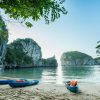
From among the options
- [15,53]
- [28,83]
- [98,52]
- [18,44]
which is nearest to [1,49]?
[15,53]

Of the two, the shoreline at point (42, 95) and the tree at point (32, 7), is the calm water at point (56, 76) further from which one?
the tree at point (32, 7)

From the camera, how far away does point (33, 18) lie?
7.17 m

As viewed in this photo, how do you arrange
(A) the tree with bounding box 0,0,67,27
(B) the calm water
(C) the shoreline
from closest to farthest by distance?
(A) the tree with bounding box 0,0,67,27
(C) the shoreline
(B) the calm water

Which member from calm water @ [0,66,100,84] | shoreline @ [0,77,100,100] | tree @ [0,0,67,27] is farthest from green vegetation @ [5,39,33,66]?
tree @ [0,0,67,27]

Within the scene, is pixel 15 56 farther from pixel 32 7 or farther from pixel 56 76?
pixel 32 7

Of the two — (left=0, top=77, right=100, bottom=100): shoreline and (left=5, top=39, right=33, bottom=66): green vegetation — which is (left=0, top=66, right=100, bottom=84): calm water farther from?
(left=5, top=39, right=33, bottom=66): green vegetation

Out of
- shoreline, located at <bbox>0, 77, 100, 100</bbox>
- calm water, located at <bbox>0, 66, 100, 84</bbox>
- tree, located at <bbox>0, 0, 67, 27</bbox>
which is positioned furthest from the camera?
calm water, located at <bbox>0, 66, 100, 84</bbox>

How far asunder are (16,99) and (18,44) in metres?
187

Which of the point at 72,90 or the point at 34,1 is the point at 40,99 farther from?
the point at 34,1

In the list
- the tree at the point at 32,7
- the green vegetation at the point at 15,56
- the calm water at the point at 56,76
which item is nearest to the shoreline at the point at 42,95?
the tree at the point at 32,7

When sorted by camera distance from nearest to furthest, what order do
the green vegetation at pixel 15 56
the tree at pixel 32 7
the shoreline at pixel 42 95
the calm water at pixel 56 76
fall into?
1. the tree at pixel 32 7
2. the shoreline at pixel 42 95
3. the calm water at pixel 56 76
4. the green vegetation at pixel 15 56

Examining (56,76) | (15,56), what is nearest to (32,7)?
(56,76)

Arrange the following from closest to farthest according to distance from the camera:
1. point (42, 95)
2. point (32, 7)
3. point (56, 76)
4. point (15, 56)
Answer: point (32, 7) → point (42, 95) → point (56, 76) → point (15, 56)

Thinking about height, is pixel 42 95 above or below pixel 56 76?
above
